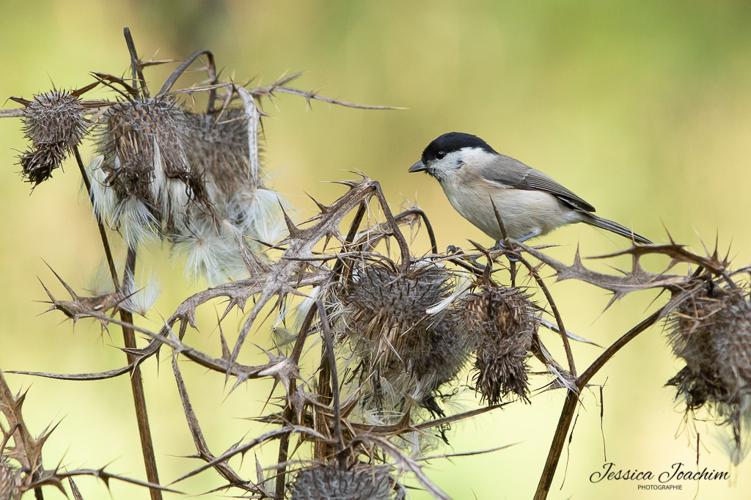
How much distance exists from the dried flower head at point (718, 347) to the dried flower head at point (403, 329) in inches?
18.0

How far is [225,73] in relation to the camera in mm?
4305

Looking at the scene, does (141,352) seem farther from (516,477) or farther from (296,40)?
(296,40)

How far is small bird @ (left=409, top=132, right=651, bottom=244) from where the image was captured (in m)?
3.07

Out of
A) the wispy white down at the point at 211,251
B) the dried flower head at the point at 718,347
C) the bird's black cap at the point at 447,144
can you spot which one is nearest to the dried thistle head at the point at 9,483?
the wispy white down at the point at 211,251

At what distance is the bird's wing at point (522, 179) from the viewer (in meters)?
3.13

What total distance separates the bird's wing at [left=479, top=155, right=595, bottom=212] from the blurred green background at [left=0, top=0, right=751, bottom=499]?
102 centimetres

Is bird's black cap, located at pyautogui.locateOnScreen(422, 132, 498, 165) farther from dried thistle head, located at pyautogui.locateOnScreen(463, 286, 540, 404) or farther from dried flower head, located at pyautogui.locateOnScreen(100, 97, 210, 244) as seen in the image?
dried thistle head, located at pyautogui.locateOnScreen(463, 286, 540, 404)

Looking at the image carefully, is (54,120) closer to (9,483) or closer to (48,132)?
(48,132)

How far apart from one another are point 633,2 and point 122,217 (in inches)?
130

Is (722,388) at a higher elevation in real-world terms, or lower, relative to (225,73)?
lower

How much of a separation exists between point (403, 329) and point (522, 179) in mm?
1366

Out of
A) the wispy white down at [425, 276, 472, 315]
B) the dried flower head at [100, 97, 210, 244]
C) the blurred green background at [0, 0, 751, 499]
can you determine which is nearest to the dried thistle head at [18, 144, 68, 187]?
the dried flower head at [100, 97, 210, 244]

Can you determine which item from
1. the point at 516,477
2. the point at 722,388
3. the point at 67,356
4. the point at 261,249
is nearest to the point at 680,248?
the point at 722,388

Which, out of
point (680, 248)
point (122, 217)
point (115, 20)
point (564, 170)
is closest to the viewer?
point (680, 248)
